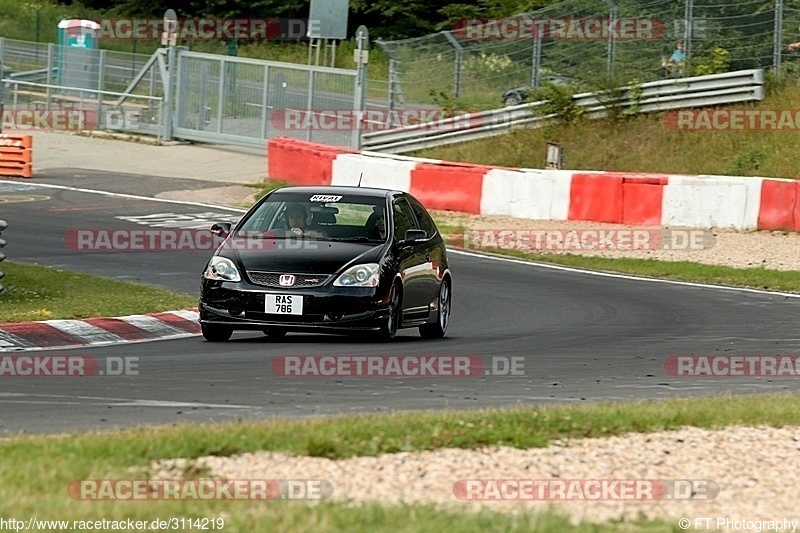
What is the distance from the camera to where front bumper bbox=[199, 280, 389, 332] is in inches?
499

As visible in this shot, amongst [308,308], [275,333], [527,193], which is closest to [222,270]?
[308,308]

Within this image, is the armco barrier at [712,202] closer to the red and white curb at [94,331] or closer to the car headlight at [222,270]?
the red and white curb at [94,331]

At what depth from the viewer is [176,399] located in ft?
31.4

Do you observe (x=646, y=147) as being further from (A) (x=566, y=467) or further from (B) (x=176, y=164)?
(A) (x=566, y=467)

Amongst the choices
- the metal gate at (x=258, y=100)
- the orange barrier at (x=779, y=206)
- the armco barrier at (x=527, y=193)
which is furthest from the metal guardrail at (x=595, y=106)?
the orange barrier at (x=779, y=206)

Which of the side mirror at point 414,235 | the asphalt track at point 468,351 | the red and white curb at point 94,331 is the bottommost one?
the red and white curb at point 94,331

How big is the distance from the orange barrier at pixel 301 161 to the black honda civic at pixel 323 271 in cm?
1363

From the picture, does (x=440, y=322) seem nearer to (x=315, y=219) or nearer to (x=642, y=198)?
(x=315, y=219)

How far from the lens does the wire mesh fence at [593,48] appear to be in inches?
1138

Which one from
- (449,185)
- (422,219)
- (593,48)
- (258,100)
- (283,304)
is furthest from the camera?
(258,100)

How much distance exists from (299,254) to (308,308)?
587mm

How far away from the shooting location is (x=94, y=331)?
13.3 meters

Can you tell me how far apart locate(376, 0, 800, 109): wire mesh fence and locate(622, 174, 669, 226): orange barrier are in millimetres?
6154

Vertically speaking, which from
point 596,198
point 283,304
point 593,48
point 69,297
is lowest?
point 69,297
